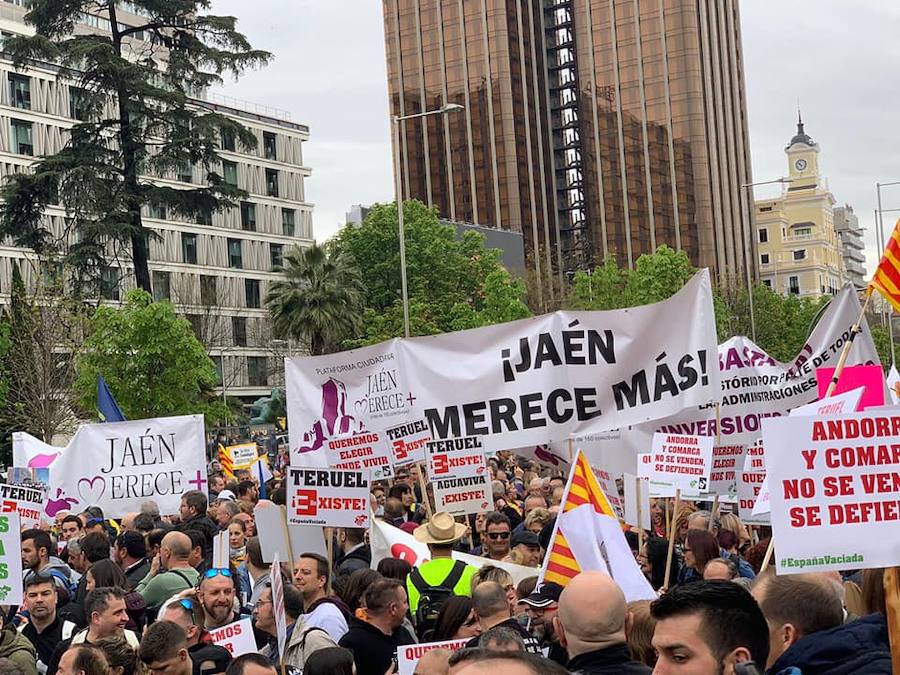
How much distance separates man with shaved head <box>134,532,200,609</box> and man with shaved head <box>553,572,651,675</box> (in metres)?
4.80

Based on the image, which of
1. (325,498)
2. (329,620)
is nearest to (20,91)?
(325,498)

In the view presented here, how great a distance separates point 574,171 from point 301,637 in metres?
124

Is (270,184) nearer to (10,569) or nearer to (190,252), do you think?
(190,252)

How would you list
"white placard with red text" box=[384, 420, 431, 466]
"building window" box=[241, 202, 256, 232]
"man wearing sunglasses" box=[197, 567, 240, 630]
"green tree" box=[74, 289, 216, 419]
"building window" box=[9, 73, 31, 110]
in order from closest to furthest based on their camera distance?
"man wearing sunglasses" box=[197, 567, 240, 630]
"white placard with red text" box=[384, 420, 431, 466]
"green tree" box=[74, 289, 216, 419]
"building window" box=[9, 73, 31, 110]
"building window" box=[241, 202, 256, 232]

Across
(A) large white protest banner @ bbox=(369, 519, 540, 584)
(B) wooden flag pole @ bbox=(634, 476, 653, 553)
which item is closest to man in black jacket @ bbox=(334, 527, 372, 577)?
(A) large white protest banner @ bbox=(369, 519, 540, 584)

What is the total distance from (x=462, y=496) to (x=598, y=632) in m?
8.76

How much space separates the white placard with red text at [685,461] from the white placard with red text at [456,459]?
1.65m

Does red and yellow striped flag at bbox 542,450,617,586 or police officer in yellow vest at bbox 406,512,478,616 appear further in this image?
police officer in yellow vest at bbox 406,512,478,616

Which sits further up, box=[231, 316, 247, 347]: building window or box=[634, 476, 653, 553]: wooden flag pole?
box=[231, 316, 247, 347]: building window

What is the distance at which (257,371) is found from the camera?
84250 millimetres

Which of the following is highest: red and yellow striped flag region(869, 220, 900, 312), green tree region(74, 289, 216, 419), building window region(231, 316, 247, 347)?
building window region(231, 316, 247, 347)

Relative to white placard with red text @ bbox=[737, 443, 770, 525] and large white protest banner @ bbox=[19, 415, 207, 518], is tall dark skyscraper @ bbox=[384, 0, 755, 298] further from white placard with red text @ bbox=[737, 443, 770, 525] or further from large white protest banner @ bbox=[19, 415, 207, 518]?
white placard with red text @ bbox=[737, 443, 770, 525]

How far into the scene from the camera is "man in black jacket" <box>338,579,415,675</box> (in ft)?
23.4

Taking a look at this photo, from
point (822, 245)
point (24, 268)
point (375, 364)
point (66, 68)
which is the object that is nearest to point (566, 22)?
point (822, 245)
